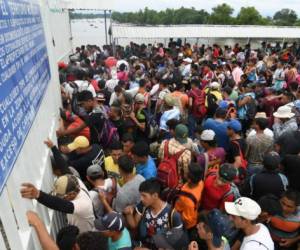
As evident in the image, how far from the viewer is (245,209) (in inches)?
107

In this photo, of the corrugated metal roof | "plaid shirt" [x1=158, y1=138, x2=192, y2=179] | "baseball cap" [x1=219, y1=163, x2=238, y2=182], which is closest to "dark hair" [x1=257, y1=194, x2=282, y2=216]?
"baseball cap" [x1=219, y1=163, x2=238, y2=182]

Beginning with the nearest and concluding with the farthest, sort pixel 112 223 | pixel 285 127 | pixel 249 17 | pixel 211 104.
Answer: pixel 112 223, pixel 285 127, pixel 211 104, pixel 249 17

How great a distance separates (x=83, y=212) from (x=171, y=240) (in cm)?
83

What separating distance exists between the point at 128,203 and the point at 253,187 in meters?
1.49

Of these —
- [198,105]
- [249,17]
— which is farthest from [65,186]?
[249,17]

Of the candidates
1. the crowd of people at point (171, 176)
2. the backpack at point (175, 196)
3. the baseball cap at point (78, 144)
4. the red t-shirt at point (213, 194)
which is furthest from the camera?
the baseball cap at point (78, 144)

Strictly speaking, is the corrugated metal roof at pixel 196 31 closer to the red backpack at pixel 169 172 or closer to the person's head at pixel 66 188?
the red backpack at pixel 169 172

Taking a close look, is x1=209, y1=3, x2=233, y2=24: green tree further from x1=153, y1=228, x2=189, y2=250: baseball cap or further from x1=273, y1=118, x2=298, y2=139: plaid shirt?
x1=153, y1=228, x2=189, y2=250: baseball cap

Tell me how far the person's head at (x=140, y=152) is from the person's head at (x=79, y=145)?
25.2 inches

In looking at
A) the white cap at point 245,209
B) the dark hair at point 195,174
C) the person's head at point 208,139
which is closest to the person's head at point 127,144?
the person's head at point 208,139

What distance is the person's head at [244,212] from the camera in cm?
269

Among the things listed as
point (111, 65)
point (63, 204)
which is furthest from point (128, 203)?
point (111, 65)

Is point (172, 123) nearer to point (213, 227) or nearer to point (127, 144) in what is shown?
point (127, 144)

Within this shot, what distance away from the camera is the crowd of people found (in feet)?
8.79
